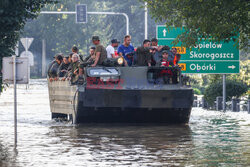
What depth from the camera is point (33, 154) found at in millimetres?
14547

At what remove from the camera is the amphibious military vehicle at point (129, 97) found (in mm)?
21750

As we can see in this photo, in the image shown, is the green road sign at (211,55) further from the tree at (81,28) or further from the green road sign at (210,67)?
the tree at (81,28)

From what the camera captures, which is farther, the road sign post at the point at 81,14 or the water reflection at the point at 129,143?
the road sign post at the point at 81,14

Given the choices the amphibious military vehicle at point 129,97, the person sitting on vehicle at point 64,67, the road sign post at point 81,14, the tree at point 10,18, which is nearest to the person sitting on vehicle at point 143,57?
the amphibious military vehicle at point 129,97

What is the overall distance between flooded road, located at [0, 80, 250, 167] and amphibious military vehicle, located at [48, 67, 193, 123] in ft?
1.42

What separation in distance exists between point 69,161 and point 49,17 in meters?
76.9

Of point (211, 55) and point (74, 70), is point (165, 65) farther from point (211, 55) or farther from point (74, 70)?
point (211, 55)

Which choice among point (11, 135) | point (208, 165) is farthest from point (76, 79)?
point (208, 165)

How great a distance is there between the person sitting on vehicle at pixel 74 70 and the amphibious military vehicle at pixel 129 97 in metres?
0.20

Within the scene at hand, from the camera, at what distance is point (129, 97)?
21766 millimetres

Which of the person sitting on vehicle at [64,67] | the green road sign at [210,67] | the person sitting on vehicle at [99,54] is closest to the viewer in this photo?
the person sitting on vehicle at [99,54]

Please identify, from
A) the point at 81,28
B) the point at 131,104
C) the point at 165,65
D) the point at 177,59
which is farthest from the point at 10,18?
the point at 81,28

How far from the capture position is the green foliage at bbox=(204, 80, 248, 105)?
3279 centimetres

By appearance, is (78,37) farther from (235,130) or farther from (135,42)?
(235,130)
